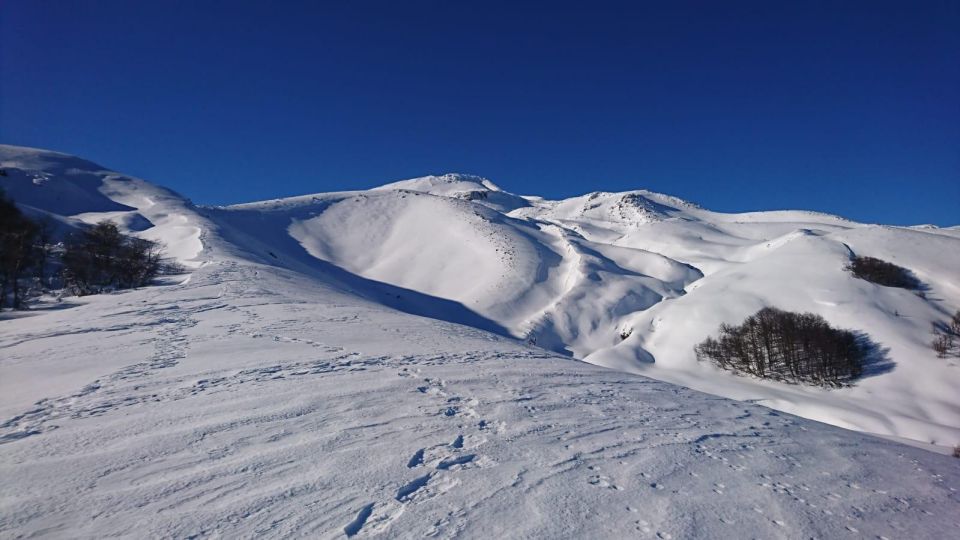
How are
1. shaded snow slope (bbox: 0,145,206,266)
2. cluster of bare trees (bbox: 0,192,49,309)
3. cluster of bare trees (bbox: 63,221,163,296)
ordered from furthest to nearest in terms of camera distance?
1. shaded snow slope (bbox: 0,145,206,266)
2. cluster of bare trees (bbox: 63,221,163,296)
3. cluster of bare trees (bbox: 0,192,49,309)

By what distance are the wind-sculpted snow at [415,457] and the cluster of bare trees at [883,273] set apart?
35.4 metres

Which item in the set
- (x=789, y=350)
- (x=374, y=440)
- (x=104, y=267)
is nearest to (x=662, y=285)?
(x=789, y=350)

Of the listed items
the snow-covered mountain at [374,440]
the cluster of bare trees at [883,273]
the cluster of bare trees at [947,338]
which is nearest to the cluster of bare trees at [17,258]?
the snow-covered mountain at [374,440]

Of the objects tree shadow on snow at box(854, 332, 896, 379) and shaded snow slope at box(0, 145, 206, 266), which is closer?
tree shadow on snow at box(854, 332, 896, 379)

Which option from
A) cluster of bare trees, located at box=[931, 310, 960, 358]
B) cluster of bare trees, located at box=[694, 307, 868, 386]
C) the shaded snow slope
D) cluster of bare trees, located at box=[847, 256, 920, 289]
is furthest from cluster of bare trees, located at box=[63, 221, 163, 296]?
cluster of bare trees, located at box=[847, 256, 920, 289]

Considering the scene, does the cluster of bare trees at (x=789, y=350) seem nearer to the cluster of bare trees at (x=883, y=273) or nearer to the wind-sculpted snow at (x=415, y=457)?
the cluster of bare trees at (x=883, y=273)

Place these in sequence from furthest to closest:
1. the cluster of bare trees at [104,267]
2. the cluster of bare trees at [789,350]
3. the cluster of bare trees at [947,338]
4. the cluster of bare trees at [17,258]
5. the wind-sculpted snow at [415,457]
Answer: the cluster of bare trees at [789,350]
the cluster of bare trees at [947,338]
the cluster of bare trees at [104,267]
the cluster of bare trees at [17,258]
the wind-sculpted snow at [415,457]

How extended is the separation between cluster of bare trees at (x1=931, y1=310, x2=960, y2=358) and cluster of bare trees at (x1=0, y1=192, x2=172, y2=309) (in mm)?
42904

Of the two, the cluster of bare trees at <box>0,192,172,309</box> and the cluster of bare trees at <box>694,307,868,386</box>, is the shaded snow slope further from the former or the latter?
the cluster of bare trees at <box>694,307,868,386</box>

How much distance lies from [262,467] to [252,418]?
1355 mm

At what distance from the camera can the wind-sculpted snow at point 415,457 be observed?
365cm

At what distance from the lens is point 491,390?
284 inches

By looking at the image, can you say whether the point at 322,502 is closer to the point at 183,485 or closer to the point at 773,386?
the point at 183,485

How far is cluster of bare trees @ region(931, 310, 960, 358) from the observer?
24.1 meters
